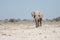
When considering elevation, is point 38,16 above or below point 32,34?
below

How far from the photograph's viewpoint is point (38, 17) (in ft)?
95.5

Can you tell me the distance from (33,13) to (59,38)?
14.6 m

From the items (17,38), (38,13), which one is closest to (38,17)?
(38,13)

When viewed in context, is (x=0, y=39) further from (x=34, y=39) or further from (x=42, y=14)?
(x=42, y=14)

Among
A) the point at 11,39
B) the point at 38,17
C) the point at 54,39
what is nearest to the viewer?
the point at 54,39

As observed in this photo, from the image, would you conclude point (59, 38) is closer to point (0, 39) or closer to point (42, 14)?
point (0, 39)

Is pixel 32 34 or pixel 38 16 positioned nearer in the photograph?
pixel 32 34

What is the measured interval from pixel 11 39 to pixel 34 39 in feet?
4.68

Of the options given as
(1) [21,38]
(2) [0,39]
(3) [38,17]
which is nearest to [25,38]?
(1) [21,38]

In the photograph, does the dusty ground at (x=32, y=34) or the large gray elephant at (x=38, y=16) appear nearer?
the dusty ground at (x=32, y=34)

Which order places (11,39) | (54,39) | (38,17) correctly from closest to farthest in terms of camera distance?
1. (54,39)
2. (11,39)
3. (38,17)

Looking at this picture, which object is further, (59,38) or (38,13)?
(38,13)

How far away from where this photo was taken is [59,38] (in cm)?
1514

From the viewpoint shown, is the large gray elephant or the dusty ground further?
the large gray elephant
